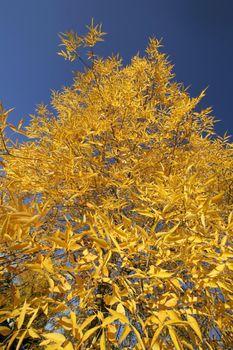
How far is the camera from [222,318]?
134 centimetres

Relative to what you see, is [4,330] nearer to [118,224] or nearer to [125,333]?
[125,333]

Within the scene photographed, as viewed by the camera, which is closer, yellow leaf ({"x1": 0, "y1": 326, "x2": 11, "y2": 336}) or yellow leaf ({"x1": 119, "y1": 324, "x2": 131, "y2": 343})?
yellow leaf ({"x1": 119, "y1": 324, "x2": 131, "y2": 343})

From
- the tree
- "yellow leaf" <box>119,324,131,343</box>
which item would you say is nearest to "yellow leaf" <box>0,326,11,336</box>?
the tree

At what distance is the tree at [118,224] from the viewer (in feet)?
3.23

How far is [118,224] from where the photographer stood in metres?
1.59

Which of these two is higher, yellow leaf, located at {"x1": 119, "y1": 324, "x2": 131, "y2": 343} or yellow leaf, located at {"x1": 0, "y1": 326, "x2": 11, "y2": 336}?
yellow leaf, located at {"x1": 119, "y1": 324, "x2": 131, "y2": 343}

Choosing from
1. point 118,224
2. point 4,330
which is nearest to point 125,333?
point 4,330

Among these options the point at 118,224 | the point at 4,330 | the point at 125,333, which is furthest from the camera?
the point at 118,224

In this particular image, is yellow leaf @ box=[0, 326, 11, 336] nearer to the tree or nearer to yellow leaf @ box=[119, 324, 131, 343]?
the tree

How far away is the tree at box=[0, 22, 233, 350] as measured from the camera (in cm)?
98

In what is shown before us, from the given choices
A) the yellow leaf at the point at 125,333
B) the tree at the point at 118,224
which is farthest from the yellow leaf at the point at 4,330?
the yellow leaf at the point at 125,333

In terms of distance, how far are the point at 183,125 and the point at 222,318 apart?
2.00 metres

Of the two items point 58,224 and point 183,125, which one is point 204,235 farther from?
point 183,125

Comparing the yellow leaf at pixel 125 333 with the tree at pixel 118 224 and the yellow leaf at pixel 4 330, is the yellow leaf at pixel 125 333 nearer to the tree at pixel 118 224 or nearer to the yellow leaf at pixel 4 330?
the tree at pixel 118 224
